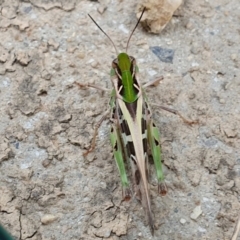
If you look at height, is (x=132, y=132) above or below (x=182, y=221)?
above

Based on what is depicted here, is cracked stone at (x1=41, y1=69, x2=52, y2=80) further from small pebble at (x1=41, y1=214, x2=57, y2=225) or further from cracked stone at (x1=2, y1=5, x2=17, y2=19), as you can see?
small pebble at (x1=41, y1=214, x2=57, y2=225)

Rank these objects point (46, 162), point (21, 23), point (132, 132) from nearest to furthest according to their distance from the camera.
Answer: point (132, 132) < point (46, 162) < point (21, 23)

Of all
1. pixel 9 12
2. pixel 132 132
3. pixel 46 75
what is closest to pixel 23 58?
pixel 46 75

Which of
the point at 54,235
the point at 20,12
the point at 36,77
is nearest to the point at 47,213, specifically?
the point at 54,235

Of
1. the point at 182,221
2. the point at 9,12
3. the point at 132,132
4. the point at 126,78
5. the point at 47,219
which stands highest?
the point at 9,12

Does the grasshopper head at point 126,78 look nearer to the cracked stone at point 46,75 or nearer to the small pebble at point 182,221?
the cracked stone at point 46,75

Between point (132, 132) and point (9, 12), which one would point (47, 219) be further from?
point (9, 12)

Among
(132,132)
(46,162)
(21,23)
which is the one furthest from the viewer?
(21,23)

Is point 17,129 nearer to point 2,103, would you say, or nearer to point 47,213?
point 2,103

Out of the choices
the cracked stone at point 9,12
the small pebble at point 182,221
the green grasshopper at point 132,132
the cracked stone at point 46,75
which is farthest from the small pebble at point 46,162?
the cracked stone at point 9,12
